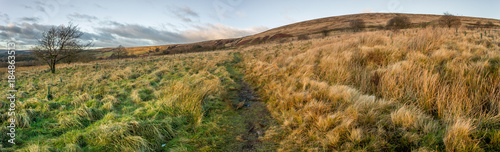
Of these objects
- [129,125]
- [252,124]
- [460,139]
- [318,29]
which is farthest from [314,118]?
[318,29]

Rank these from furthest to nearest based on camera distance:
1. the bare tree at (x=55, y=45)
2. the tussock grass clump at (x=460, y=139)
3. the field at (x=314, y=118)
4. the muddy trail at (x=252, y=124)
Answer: the bare tree at (x=55, y=45) < the muddy trail at (x=252, y=124) < the field at (x=314, y=118) < the tussock grass clump at (x=460, y=139)

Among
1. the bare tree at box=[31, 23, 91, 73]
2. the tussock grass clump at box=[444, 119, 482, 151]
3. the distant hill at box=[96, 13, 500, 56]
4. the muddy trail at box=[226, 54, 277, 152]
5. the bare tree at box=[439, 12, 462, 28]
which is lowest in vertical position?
the muddy trail at box=[226, 54, 277, 152]

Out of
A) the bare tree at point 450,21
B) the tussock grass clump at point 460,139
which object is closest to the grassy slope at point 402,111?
the tussock grass clump at point 460,139

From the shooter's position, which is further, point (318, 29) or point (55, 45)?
point (318, 29)

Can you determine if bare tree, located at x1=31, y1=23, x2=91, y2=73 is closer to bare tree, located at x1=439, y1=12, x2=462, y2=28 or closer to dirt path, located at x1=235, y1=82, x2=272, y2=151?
dirt path, located at x1=235, y1=82, x2=272, y2=151

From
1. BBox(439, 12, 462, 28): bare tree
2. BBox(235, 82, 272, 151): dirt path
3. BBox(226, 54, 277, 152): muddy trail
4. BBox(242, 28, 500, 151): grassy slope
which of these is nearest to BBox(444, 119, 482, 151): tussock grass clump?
BBox(242, 28, 500, 151): grassy slope

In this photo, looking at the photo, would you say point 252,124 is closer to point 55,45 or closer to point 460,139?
point 460,139

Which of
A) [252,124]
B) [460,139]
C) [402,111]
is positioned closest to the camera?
[460,139]

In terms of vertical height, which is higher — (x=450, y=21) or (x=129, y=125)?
(x=450, y=21)

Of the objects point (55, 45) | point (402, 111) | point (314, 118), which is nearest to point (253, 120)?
point (314, 118)

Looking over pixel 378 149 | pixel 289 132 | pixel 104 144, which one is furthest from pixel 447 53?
pixel 104 144

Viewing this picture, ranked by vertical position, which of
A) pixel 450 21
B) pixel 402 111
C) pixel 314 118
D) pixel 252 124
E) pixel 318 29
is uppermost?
pixel 318 29

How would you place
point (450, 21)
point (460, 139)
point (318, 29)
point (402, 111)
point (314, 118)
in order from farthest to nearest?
point (318, 29) → point (450, 21) → point (314, 118) → point (402, 111) → point (460, 139)

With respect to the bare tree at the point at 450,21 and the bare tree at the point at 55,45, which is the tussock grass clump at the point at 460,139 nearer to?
the bare tree at the point at 55,45
